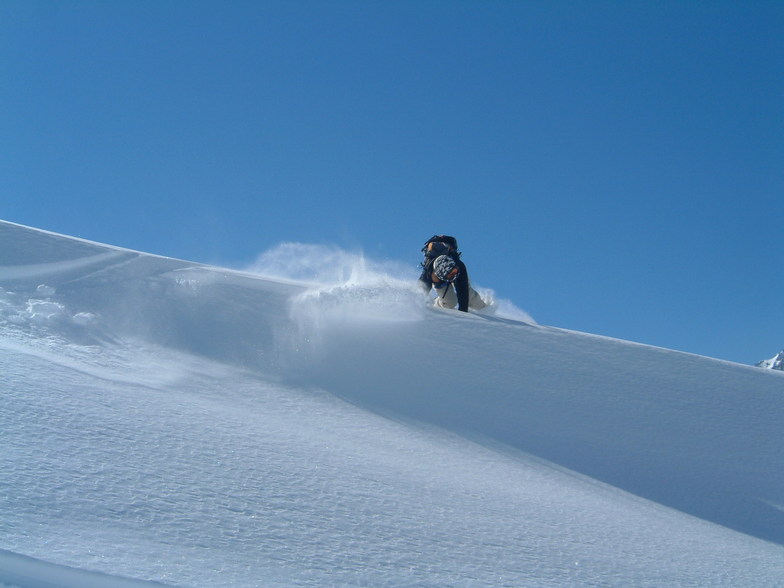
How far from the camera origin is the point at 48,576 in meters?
2.21

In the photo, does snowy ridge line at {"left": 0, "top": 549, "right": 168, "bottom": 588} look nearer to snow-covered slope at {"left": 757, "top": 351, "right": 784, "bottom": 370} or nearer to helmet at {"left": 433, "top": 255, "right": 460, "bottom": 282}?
helmet at {"left": 433, "top": 255, "right": 460, "bottom": 282}

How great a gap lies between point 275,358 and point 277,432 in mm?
1905

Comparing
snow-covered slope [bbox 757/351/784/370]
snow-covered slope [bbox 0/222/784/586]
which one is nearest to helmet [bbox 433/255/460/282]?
snow-covered slope [bbox 0/222/784/586]

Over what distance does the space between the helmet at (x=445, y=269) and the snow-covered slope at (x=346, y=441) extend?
1.56 feet

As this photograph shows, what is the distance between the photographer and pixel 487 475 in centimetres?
446

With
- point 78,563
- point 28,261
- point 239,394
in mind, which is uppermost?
point 28,261

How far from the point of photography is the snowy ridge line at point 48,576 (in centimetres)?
216

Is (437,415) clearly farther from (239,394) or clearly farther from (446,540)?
(446,540)

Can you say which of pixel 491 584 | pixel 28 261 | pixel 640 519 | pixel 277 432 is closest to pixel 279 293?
pixel 28 261

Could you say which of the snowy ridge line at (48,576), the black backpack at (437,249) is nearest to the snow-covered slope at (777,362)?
the black backpack at (437,249)

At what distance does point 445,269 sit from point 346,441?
4713mm

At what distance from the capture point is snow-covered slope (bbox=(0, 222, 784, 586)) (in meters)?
2.73

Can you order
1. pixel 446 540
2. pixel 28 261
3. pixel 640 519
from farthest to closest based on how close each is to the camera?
pixel 28 261 < pixel 640 519 < pixel 446 540

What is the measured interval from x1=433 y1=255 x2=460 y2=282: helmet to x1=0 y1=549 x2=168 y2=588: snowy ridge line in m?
6.89
